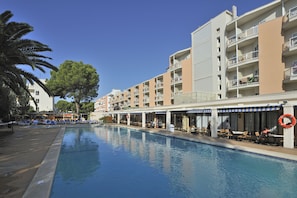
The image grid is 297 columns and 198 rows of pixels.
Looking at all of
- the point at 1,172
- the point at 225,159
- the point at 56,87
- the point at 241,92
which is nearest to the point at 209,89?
the point at 241,92

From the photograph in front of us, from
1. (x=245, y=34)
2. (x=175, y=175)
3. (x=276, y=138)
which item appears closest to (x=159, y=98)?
(x=245, y=34)

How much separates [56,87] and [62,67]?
4.62 m

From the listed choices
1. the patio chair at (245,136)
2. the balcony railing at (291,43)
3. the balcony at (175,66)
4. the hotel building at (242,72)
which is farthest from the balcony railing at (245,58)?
the balcony at (175,66)

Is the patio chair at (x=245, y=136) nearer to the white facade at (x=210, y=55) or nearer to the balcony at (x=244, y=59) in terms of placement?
the balcony at (x=244, y=59)

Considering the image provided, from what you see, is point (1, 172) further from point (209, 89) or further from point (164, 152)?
point (209, 89)

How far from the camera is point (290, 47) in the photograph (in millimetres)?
17125

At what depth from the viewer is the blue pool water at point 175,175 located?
23.0ft

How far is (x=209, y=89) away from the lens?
2734 cm

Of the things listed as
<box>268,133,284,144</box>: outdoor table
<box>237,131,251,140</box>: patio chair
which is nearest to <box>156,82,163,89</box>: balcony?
<box>237,131,251,140</box>: patio chair

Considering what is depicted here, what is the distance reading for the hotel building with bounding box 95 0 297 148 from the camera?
16.4 metres

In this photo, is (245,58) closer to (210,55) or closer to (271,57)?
(271,57)

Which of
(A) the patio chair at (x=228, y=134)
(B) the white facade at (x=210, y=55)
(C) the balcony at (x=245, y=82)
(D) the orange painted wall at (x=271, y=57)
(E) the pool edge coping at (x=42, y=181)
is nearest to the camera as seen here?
(E) the pool edge coping at (x=42, y=181)

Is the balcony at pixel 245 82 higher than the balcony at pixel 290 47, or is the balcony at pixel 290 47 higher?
the balcony at pixel 290 47

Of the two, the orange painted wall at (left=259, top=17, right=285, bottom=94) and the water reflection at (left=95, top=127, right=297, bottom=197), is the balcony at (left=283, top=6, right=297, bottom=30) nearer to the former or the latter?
the orange painted wall at (left=259, top=17, right=285, bottom=94)
